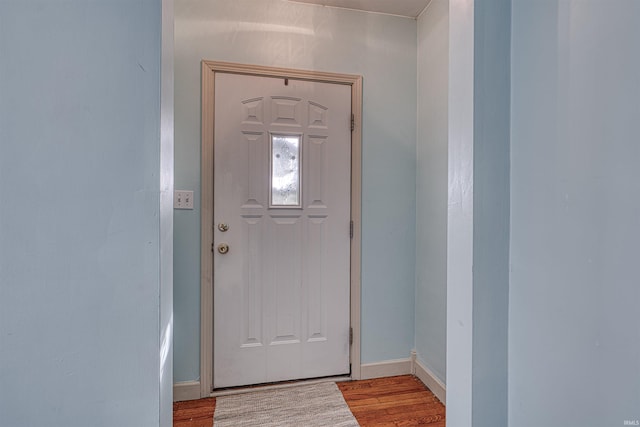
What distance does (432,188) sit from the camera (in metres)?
2.07

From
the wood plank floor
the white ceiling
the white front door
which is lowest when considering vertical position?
the wood plank floor

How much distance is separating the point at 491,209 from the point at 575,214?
0.60 feet

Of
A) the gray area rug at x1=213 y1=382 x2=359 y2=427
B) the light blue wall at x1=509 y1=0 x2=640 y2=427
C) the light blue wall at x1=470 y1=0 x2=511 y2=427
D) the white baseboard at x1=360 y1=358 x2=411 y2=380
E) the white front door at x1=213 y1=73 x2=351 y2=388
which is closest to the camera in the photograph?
Answer: the light blue wall at x1=509 y1=0 x2=640 y2=427

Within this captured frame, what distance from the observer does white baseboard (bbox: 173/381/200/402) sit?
6.23 feet

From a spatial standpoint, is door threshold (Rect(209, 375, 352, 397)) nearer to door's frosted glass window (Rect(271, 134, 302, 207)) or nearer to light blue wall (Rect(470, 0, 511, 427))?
door's frosted glass window (Rect(271, 134, 302, 207))

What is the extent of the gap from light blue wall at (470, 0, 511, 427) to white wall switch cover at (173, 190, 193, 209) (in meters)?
1.63

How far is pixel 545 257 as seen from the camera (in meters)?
0.79

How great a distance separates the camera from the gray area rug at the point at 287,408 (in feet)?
5.57

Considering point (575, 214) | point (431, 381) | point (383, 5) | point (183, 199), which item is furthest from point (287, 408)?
point (383, 5)

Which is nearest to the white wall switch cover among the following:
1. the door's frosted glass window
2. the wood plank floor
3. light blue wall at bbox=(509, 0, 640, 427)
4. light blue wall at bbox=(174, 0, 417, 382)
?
light blue wall at bbox=(174, 0, 417, 382)

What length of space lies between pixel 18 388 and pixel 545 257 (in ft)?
3.91

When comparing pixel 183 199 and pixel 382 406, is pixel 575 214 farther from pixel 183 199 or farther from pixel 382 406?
pixel 183 199

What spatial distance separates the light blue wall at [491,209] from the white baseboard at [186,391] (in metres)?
1.67

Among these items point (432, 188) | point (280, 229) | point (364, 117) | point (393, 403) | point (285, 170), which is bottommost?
point (393, 403)
